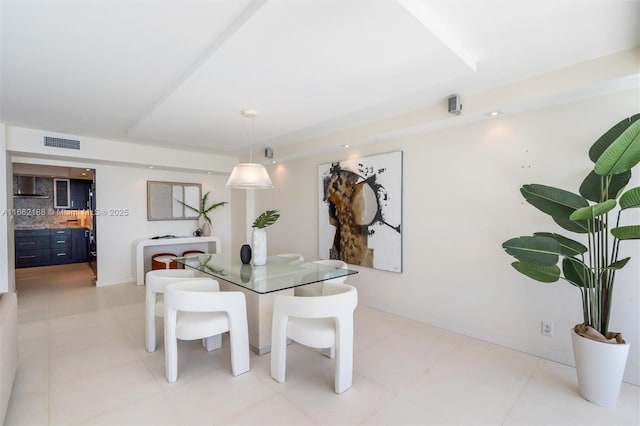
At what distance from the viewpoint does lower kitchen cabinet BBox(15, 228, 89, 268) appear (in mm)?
6523

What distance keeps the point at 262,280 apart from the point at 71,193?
290 inches

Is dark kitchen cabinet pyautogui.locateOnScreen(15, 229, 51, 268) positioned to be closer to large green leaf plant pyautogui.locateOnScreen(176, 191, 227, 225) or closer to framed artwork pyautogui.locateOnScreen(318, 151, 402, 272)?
large green leaf plant pyautogui.locateOnScreen(176, 191, 227, 225)

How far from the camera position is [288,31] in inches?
70.9

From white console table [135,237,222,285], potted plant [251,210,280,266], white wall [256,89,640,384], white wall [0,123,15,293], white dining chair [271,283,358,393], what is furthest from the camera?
white console table [135,237,222,285]

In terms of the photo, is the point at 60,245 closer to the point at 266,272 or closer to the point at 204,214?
the point at 204,214

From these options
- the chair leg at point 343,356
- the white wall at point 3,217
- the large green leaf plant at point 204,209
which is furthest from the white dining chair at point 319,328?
the large green leaf plant at point 204,209

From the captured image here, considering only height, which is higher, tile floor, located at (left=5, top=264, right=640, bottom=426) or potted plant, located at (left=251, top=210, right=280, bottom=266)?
potted plant, located at (left=251, top=210, right=280, bottom=266)

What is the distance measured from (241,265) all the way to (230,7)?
2341mm

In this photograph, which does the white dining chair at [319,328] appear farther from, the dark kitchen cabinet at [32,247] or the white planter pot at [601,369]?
the dark kitchen cabinet at [32,247]

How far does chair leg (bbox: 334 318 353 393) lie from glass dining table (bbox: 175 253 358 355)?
49 cm

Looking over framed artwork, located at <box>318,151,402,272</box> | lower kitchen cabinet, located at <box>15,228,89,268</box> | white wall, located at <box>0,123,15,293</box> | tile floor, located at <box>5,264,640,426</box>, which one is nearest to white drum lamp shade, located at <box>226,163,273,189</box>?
framed artwork, located at <box>318,151,402,272</box>

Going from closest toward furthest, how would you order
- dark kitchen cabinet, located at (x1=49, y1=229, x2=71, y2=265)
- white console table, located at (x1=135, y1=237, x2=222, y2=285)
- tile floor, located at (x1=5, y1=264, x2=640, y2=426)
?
tile floor, located at (x1=5, y1=264, x2=640, y2=426) → white console table, located at (x1=135, y1=237, x2=222, y2=285) → dark kitchen cabinet, located at (x1=49, y1=229, x2=71, y2=265)

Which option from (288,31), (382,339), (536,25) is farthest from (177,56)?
(382,339)

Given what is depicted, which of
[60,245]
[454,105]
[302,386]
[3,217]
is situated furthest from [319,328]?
[60,245]
